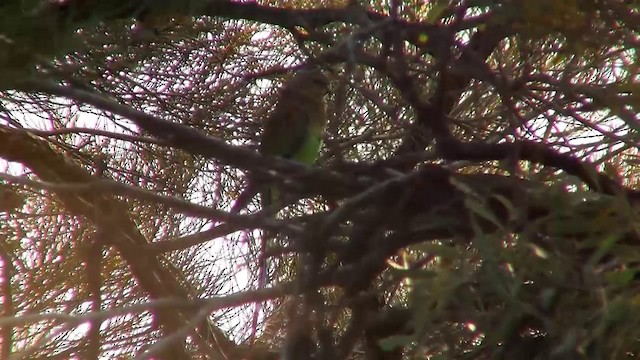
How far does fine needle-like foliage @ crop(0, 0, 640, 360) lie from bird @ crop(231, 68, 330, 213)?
0.58 feet

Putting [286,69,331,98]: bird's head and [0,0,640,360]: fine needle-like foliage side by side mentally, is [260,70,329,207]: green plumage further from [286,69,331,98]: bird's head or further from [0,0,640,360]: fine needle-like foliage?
[0,0,640,360]: fine needle-like foliage

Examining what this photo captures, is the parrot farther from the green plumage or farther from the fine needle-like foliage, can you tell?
the fine needle-like foliage

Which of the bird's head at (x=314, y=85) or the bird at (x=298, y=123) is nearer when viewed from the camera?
the bird's head at (x=314, y=85)

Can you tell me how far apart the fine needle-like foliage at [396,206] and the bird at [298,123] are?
0.58ft

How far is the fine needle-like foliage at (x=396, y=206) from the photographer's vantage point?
3.00 ft

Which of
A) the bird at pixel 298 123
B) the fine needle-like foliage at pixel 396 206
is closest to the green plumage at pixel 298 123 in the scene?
the bird at pixel 298 123

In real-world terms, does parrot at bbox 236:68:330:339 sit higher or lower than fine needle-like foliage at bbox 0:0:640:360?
higher

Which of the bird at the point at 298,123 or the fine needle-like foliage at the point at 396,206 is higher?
the bird at the point at 298,123

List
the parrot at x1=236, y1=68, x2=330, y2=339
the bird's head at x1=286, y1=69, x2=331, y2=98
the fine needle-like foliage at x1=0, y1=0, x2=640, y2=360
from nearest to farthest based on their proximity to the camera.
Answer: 1. the fine needle-like foliage at x1=0, y1=0, x2=640, y2=360
2. the bird's head at x1=286, y1=69, x2=331, y2=98
3. the parrot at x1=236, y1=68, x2=330, y2=339

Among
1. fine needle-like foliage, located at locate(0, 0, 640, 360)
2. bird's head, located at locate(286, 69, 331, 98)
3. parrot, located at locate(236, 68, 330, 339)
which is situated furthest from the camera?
parrot, located at locate(236, 68, 330, 339)

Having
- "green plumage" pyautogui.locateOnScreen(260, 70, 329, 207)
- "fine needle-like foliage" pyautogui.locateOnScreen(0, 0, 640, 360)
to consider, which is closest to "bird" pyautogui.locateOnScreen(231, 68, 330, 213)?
"green plumage" pyautogui.locateOnScreen(260, 70, 329, 207)

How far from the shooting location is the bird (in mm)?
1956

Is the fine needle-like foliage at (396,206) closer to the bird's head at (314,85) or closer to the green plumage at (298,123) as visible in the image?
the bird's head at (314,85)

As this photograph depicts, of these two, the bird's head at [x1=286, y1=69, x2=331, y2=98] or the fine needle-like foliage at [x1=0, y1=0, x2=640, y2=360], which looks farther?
the bird's head at [x1=286, y1=69, x2=331, y2=98]
